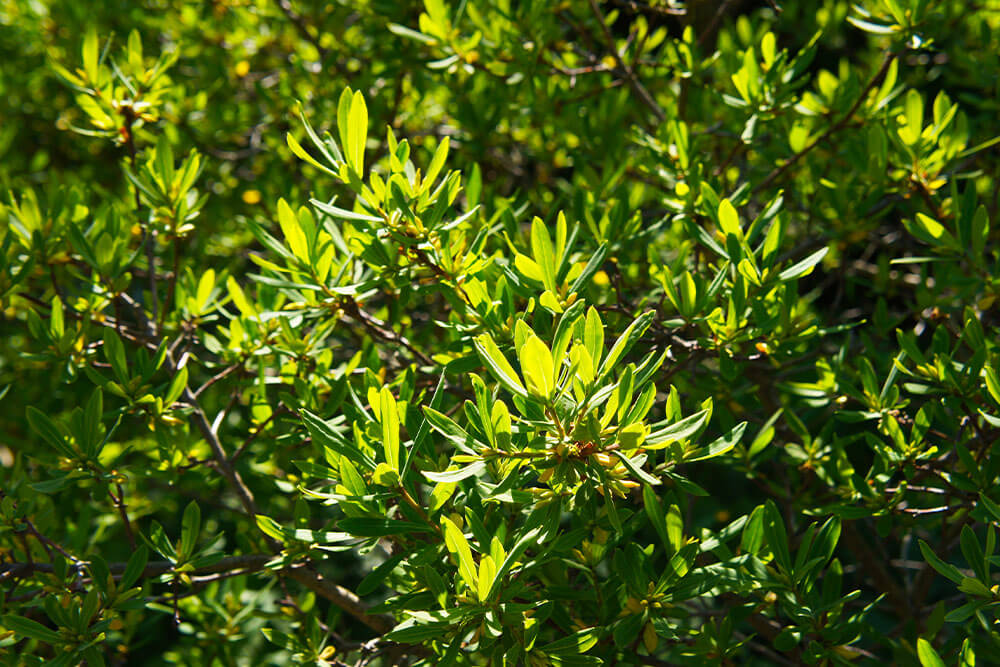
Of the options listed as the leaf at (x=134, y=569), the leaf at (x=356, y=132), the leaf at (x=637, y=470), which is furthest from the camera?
the leaf at (x=134, y=569)

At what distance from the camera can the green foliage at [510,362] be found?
1.20 m

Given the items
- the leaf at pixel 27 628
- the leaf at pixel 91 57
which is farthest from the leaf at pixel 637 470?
the leaf at pixel 91 57

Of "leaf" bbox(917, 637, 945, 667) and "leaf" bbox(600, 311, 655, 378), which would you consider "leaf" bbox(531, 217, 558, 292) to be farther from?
"leaf" bbox(917, 637, 945, 667)

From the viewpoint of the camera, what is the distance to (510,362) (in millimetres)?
1501

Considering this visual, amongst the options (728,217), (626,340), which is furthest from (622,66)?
(626,340)

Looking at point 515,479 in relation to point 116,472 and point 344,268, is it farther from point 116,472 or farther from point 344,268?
point 116,472

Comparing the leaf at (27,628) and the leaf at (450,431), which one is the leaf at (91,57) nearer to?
the leaf at (27,628)

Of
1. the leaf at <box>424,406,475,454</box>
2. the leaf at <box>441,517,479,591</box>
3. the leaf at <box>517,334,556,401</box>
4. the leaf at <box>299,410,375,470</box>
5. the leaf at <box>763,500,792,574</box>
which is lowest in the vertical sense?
the leaf at <box>763,500,792,574</box>

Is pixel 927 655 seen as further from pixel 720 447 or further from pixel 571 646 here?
pixel 571 646

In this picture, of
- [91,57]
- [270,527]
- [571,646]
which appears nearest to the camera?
[571,646]

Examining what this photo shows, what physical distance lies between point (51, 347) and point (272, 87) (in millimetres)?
1528

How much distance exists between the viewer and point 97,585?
1424 millimetres

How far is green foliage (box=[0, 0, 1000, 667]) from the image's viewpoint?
1203 millimetres

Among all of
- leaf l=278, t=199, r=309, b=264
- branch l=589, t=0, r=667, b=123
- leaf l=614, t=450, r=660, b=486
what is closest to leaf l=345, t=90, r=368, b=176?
leaf l=278, t=199, r=309, b=264
